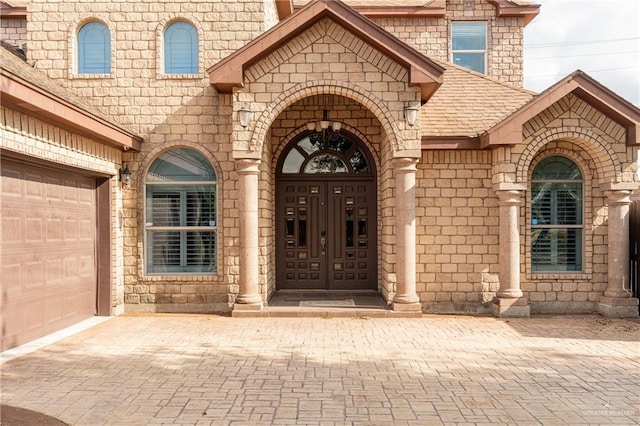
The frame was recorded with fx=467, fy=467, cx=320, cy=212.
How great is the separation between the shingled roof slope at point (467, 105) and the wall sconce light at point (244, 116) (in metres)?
3.55

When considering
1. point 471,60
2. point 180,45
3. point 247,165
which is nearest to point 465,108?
point 471,60

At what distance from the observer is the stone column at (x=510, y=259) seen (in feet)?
29.7

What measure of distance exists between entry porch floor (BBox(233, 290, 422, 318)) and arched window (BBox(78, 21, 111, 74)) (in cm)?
596

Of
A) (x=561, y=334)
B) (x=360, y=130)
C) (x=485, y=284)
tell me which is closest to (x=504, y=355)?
(x=561, y=334)

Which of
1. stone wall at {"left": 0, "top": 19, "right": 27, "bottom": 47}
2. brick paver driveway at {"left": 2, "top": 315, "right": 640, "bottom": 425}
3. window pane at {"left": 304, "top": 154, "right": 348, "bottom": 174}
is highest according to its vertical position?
stone wall at {"left": 0, "top": 19, "right": 27, "bottom": 47}

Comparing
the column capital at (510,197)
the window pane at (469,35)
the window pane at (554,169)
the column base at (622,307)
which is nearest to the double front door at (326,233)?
the column capital at (510,197)

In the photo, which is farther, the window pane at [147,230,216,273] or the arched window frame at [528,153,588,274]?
the window pane at [147,230,216,273]

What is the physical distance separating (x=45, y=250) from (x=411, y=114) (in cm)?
675

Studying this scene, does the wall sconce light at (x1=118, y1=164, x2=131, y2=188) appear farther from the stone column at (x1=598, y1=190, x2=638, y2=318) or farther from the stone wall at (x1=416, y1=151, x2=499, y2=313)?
the stone column at (x1=598, y1=190, x2=638, y2=318)

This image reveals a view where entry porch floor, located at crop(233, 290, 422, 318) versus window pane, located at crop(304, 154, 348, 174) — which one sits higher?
window pane, located at crop(304, 154, 348, 174)

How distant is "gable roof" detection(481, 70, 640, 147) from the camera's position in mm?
8734

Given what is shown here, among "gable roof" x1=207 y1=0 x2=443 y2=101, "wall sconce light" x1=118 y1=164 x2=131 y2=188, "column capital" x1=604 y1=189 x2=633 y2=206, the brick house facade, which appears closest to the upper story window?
the brick house facade

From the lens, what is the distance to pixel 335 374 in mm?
5668

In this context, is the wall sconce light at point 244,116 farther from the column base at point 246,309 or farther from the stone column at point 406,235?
the column base at point 246,309
